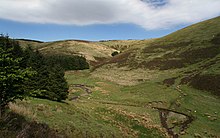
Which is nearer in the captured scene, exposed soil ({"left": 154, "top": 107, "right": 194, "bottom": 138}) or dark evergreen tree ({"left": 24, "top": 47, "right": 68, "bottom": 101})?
exposed soil ({"left": 154, "top": 107, "right": 194, "bottom": 138})

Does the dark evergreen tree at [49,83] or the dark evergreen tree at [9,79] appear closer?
the dark evergreen tree at [9,79]

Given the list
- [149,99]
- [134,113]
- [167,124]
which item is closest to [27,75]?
[167,124]

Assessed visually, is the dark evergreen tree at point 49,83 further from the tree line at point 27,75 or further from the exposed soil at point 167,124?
the exposed soil at point 167,124

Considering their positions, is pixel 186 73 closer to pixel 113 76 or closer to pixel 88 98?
pixel 113 76

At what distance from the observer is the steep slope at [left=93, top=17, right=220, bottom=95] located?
5537 centimetres

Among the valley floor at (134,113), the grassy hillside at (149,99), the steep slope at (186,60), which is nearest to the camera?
the valley floor at (134,113)

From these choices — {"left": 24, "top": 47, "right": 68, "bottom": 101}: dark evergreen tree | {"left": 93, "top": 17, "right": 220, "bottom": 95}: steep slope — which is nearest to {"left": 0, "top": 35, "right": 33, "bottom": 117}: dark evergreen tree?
{"left": 24, "top": 47, "right": 68, "bottom": 101}: dark evergreen tree

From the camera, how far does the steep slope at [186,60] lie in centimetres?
5537

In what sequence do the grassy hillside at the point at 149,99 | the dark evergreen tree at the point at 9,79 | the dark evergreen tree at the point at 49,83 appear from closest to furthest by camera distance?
the dark evergreen tree at the point at 9,79 < the grassy hillside at the point at 149,99 < the dark evergreen tree at the point at 49,83

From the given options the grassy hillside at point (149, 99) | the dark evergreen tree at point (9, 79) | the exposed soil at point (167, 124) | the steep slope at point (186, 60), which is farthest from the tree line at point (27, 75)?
the steep slope at point (186, 60)

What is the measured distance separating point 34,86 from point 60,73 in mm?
4521

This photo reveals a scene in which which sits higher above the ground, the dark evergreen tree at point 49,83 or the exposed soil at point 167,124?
the dark evergreen tree at point 49,83

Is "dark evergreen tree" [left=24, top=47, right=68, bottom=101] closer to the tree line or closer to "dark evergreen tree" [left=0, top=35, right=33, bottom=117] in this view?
the tree line

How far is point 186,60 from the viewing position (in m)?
78.3
